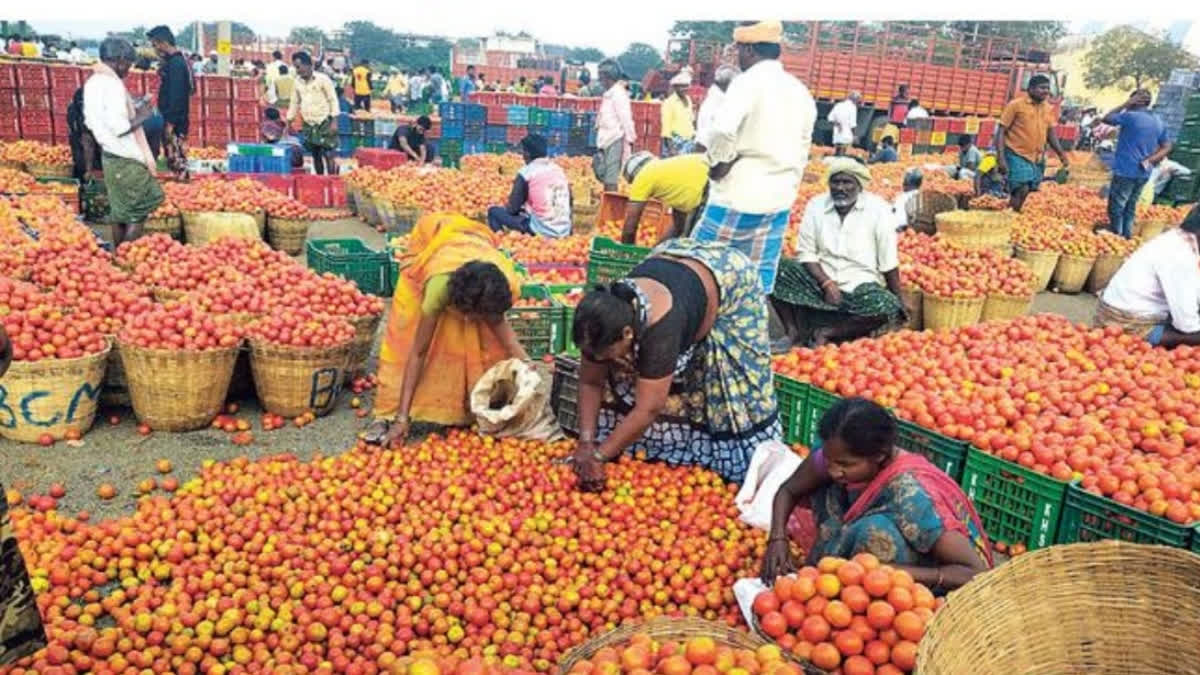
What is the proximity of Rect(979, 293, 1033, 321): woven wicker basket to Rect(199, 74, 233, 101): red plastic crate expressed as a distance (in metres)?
12.7

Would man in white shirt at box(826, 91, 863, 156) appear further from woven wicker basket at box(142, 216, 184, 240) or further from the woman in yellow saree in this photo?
the woman in yellow saree

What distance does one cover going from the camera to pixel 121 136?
24.5 feet

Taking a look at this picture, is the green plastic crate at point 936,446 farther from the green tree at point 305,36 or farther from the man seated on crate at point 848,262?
the green tree at point 305,36

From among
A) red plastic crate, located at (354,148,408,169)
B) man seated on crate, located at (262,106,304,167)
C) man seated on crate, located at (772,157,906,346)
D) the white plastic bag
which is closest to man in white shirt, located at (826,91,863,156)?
red plastic crate, located at (354,148,408,169)

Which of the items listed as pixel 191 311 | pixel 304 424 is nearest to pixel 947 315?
pixel 304 424

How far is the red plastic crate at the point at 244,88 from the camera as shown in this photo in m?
15.3

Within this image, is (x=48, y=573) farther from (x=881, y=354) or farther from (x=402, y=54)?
(x=402, y=54)

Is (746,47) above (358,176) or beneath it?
above

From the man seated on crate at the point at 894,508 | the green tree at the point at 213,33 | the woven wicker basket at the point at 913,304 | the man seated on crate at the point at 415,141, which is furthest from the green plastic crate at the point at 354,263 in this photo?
the green tree at the point at 213,33

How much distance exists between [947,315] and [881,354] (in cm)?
232

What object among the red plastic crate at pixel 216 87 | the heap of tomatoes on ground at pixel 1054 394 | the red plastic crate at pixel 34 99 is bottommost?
the heap of tomatoes on ground at pixel 1054 394

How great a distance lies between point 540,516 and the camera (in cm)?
402

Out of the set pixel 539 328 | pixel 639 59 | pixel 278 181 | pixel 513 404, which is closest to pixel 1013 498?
pixel 513 404

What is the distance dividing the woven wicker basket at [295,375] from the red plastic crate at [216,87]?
11.3m
